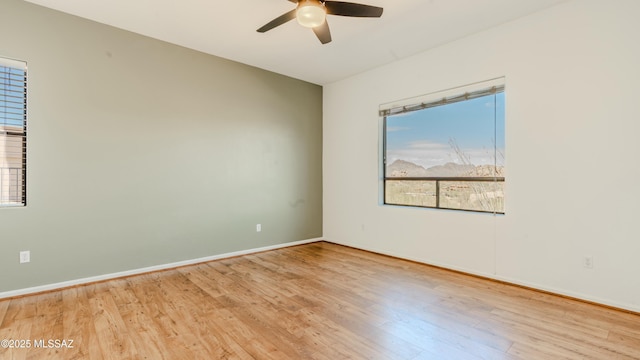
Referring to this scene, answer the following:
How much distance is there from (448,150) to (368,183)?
1.29m

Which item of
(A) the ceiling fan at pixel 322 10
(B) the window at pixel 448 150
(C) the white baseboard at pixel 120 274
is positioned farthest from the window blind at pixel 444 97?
(C) the white baseboard at pixel 120 274

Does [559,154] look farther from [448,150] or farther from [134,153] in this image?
[134,153]

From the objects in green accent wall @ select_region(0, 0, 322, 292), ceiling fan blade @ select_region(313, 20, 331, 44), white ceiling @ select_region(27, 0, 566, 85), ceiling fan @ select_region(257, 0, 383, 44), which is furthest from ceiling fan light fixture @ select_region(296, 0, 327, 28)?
green accent wall @ select_region(0, 0, 322, 292)

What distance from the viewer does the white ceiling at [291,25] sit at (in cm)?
290

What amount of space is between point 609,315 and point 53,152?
209 inches

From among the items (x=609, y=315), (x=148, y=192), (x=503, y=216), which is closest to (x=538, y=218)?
(x=503, y=216)

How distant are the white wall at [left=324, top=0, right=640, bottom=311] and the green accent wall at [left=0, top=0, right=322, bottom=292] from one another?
7.95 feet

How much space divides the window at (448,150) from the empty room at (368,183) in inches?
1.0

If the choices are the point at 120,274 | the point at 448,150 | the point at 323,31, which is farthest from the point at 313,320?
the point at 448,150

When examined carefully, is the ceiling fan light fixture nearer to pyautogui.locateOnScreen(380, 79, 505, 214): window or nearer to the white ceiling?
the white ceiling

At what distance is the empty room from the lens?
231 centimetres

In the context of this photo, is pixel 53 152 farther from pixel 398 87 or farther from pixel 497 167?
pixel 497 167

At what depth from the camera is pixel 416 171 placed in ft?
13.9

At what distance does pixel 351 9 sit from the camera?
2.50 m
